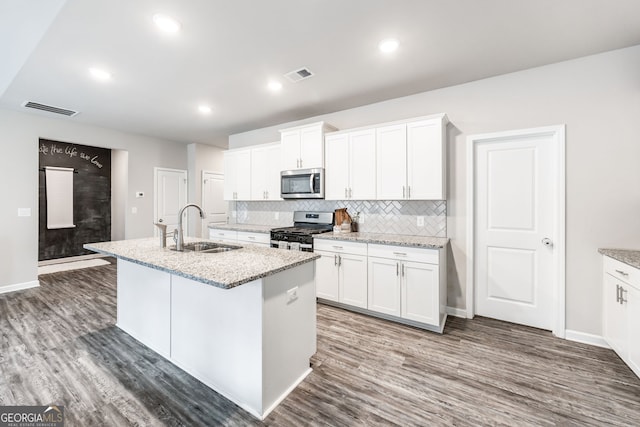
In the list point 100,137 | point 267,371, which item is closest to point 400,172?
point 267,371

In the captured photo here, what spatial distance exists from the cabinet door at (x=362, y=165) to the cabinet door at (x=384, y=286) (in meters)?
0.86

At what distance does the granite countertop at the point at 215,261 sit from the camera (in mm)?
1562

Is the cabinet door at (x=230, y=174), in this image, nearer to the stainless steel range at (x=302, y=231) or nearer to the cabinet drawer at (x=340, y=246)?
the stainless steel range at (x=302, y=231)

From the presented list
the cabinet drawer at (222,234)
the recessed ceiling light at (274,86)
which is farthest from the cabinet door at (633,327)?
the cabinet drawer at (222,234)

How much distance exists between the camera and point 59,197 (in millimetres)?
5750

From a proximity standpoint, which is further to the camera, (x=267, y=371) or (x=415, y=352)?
Result: (x=415, y=352)

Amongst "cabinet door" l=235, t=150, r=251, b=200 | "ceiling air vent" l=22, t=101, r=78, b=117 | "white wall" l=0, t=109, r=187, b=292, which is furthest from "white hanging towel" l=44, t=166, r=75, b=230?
"cabinet door" l=235, t=150, r=251, b=200

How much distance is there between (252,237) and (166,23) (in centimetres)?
287

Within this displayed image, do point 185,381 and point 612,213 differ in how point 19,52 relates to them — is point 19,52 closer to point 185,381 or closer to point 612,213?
point 185,381

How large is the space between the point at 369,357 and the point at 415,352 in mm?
432

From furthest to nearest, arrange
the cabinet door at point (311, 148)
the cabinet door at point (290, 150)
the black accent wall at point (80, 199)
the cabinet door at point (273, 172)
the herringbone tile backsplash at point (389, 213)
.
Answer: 1. the black accent wall at point (80, 199)
2. the cabinet door at point (273, 172)
3. the cabinet door at point (290, 150)
4. the cabinet door at point (311, 148)
5. the herringbone tile backsplash at point (389, 213)

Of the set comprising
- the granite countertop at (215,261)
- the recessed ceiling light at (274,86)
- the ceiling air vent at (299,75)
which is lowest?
the granite countertop at (215,261)

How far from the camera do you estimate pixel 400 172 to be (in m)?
3.26

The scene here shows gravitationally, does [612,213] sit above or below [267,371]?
above
